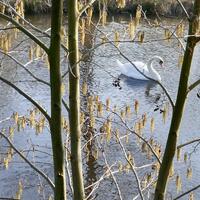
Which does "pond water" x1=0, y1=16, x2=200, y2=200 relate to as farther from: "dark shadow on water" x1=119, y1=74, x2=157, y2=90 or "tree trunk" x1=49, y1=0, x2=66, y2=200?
"tree trunk" x1=49, y1=0, x2=66, y2=200

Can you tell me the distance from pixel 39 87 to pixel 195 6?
7.33m

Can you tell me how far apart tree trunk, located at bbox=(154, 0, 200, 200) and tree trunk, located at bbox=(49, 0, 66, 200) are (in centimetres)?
35

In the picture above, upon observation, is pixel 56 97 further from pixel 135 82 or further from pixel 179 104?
pixel 135 82

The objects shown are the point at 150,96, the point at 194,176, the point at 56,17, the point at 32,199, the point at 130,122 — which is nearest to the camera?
the point at 56,17

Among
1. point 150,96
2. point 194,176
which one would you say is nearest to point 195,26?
Answer: point 194,176

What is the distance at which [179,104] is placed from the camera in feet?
5.67

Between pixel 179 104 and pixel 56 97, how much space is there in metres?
0.42

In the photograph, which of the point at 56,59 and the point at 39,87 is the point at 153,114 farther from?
the point at 56,59

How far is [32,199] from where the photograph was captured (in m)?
6.02

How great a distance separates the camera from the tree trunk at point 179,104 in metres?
1.66

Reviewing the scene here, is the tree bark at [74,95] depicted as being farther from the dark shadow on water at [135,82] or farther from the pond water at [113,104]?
the dark shadow on water at [135,82]

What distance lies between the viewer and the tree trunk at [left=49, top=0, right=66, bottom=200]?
164cm

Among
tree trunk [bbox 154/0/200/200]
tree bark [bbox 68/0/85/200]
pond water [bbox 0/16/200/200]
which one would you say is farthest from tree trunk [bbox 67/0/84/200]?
pond water [bbox 0/16/200/200]

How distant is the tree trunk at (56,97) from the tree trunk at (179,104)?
1.16 feet
